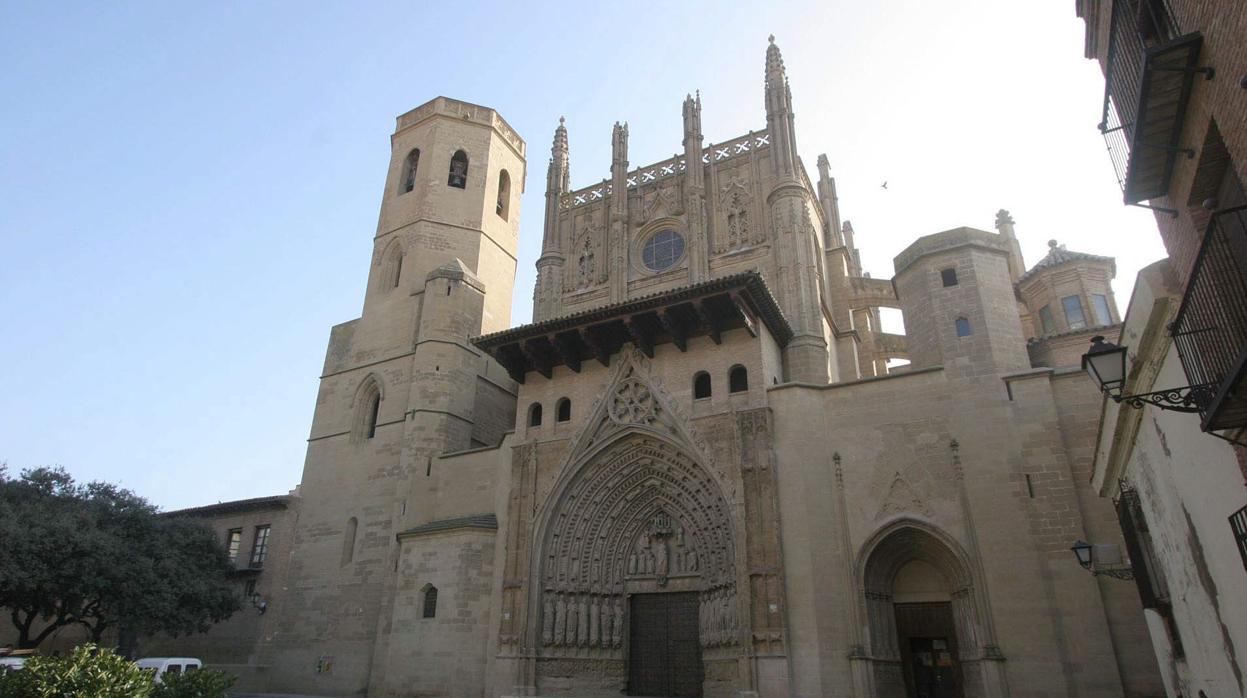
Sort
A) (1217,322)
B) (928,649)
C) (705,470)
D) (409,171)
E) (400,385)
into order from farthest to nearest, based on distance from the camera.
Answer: (409,171), (400,385), (705,470), (928,649), (1217,322)

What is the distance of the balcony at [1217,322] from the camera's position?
14.5ft

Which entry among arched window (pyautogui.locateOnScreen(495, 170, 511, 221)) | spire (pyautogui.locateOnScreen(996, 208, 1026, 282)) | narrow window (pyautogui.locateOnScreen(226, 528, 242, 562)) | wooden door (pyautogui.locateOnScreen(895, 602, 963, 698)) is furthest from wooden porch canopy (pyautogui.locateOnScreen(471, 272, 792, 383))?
spire (pyautogui.locateOnScreen(996, 208, 1026, 282))

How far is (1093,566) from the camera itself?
11086 millimetres

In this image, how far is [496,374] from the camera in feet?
68.4

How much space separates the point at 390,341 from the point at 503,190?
6.98 metres

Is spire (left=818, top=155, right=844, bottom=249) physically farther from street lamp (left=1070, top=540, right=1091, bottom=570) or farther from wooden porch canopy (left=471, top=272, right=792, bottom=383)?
street lamp (left=1070, top=540, right=1091, bottom=570)

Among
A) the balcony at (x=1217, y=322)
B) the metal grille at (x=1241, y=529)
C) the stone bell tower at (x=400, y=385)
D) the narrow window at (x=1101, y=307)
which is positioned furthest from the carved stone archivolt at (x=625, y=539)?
the narrow window at (x=1101, y=307)

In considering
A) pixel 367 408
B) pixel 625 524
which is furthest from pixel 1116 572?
pixel 367 408

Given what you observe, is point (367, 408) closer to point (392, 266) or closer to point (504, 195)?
point (392, 266)

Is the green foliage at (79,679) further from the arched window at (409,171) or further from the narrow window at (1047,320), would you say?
the narrow window at (1047,320)

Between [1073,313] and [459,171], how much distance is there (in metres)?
18.5

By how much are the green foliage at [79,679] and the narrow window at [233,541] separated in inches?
499

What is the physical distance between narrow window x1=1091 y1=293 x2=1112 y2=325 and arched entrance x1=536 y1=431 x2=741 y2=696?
1376 cm

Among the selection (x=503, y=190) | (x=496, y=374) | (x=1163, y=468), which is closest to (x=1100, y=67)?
(x=1163, y=468)
